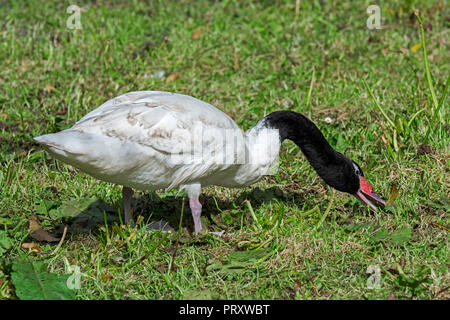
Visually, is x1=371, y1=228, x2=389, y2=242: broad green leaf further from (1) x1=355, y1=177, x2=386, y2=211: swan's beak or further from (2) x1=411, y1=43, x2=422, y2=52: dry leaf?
(2) x1=411, y1=43, x2=422, y2=52: dry leaf

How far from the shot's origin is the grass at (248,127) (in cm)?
397

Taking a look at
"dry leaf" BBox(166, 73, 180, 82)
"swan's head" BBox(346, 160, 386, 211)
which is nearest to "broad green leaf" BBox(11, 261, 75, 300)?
"swan's head" BBox(346, 160, 386, 211)

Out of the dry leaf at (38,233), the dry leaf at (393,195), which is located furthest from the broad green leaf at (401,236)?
the dry leaf at (38,233)

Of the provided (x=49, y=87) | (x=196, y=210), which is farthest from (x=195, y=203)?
(x=49, y=87)

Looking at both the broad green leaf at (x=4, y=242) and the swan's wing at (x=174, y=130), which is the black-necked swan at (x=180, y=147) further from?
the broad green leaf at (x=4, y=242)

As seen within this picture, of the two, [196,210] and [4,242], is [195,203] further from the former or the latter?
[4,242]

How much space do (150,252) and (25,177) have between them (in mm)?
1576

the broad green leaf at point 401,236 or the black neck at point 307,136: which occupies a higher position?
the black neck at point 307,136

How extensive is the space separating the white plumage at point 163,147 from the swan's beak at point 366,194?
27.8 inches

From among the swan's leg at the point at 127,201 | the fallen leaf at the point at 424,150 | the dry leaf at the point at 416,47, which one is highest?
the dry leaf at the point at 416,47
